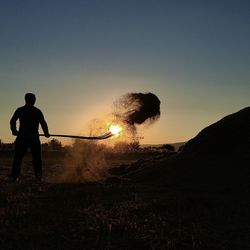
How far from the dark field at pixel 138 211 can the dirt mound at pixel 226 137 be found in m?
0.71

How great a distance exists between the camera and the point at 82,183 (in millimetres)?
11906

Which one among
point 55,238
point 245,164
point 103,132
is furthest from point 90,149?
point 55,238

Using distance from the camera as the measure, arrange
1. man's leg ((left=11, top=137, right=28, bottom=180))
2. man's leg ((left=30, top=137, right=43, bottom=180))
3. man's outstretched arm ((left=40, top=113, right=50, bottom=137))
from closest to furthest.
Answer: man's leg ((left=11, top=137, right=28, bottom=180))
man's leg ((left=30, top=137, right=43, bottom=180))
man's outstretched arm ((left=40, top=113, right=50, bottom=137))

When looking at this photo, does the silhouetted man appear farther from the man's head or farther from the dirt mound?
the dirt mound

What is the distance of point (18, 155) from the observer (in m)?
12.2

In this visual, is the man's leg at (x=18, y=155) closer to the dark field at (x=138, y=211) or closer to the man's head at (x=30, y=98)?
the dark field at (x=138, y=211)

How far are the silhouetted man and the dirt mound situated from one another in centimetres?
377

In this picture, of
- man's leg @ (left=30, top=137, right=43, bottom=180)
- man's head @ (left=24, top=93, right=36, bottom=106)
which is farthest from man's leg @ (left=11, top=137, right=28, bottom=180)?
man's head @ (left=24, top=93, right=36, bottom=106)

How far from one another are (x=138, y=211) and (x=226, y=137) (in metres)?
6.28

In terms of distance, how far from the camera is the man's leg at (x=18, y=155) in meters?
12.1

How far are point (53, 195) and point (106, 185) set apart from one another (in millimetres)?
2121

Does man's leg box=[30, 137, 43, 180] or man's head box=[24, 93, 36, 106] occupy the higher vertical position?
man's head box=[24, 93, 36, 106]

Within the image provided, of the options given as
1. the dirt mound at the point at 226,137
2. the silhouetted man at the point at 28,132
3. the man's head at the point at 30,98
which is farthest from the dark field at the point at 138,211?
the man's head at the point at 30,98

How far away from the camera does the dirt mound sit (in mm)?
13094
